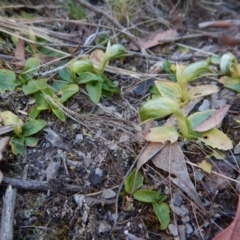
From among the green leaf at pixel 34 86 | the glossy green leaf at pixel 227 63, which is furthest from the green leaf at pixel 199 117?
the green leaf at pixel 34 86

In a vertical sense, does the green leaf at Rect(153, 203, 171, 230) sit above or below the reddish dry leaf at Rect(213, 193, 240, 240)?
below

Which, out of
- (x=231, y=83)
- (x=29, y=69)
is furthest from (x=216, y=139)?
(x=29, y=69)

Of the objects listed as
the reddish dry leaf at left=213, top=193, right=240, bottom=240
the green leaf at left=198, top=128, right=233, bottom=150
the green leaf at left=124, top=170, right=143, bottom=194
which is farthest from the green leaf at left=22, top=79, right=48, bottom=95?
the reddish dry leaf at left=213, top=193, right=240, bottom=240

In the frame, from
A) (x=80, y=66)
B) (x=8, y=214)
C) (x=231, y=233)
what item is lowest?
(x=8, y=214)

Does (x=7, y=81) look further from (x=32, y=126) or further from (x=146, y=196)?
(x=146, y=196)

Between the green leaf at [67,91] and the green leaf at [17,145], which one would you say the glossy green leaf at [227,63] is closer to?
the green leaf at [67,91]

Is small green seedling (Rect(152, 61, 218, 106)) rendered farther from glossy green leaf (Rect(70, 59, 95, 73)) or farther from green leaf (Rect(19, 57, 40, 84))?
green leaf (Rect(19, 57, 40, 84))
